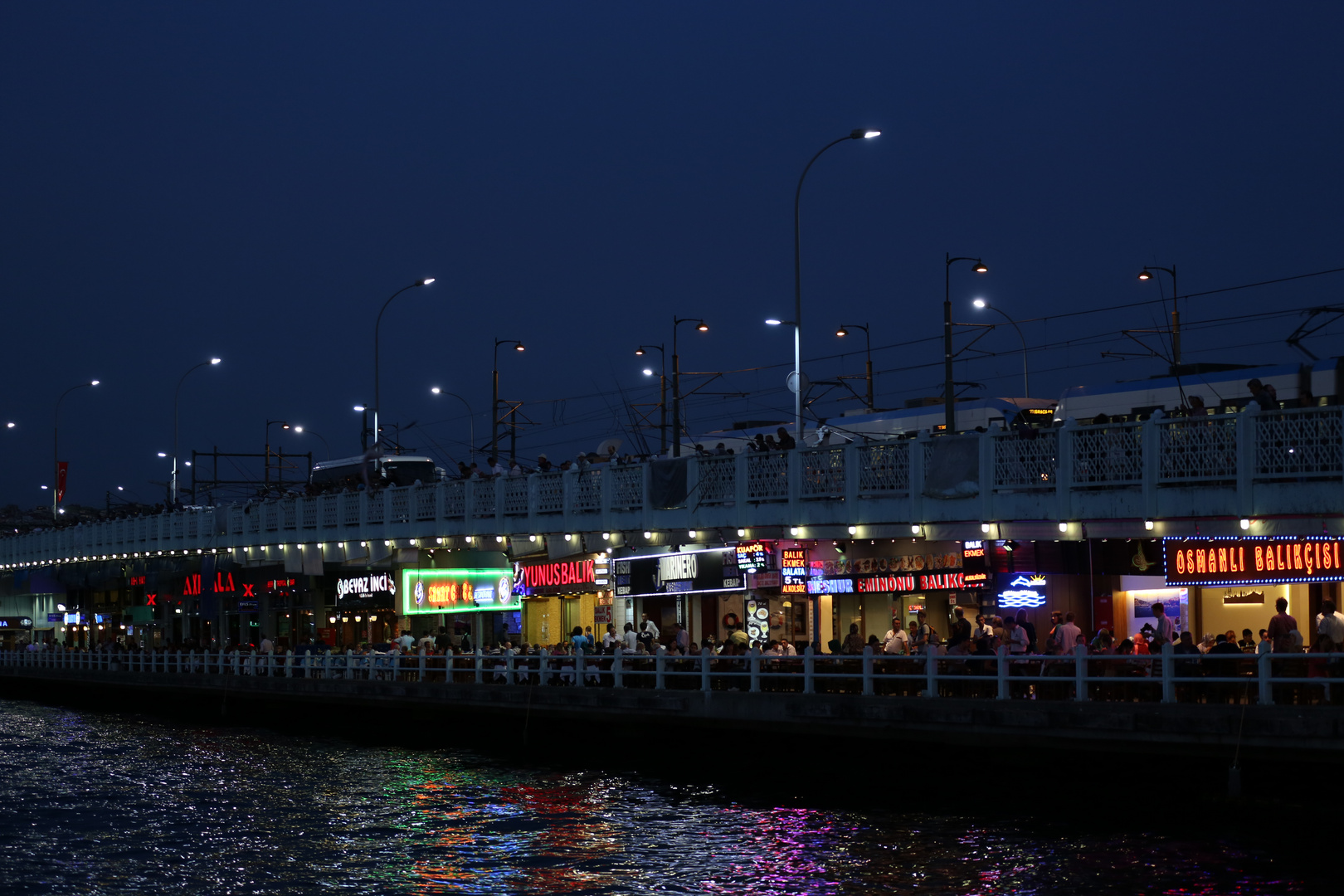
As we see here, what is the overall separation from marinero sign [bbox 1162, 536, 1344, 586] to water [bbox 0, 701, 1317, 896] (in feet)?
20.9

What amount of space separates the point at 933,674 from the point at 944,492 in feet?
12.7

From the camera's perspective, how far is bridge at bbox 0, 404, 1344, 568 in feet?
76.2

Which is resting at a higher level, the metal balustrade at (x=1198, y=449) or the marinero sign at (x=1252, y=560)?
the metal balustrade at (x=1198, y=449)

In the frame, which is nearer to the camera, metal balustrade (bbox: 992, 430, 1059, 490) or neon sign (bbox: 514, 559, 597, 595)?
metal balustrade (bbox: 992, 430, 1059, 490)

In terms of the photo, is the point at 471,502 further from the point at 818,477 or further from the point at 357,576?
the point at 357,576

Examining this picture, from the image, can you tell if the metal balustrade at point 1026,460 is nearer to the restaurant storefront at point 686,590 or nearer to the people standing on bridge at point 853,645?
the people standing on bridge at point 853,645

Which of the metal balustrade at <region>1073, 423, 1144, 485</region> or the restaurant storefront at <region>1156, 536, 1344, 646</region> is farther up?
the metal balustrade at <region>1073, 423, 1144, 485</region>

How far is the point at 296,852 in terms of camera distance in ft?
74.1

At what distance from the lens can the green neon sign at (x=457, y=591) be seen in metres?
47.2

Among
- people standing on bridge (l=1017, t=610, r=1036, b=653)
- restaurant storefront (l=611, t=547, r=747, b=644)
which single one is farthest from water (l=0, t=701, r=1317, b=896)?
restaurant storefront (l=611, t=547, r=747, b=644)

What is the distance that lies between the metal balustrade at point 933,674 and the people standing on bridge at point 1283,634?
37 centimetres

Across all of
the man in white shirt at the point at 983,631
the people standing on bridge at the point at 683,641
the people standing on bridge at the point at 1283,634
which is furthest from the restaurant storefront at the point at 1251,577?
the people standing on bridge at the point at 683,641

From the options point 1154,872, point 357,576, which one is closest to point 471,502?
point 357,576

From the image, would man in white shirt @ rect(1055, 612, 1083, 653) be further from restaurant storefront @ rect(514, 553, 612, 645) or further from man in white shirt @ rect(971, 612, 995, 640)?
restaurant storefront @ rect(514, 553, 612, 645)
